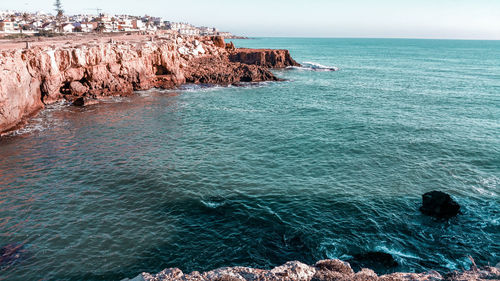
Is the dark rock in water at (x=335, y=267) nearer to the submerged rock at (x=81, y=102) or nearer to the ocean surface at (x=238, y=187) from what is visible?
the ocean surface at (x=238, y=187)

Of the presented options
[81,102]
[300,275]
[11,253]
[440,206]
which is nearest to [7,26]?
[81,102]

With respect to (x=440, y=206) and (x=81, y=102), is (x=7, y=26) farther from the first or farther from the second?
(x=440, y=206)

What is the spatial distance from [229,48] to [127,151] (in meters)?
86.6

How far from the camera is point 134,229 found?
19859mm

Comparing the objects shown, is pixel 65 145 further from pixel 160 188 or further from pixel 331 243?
pixel 331 243

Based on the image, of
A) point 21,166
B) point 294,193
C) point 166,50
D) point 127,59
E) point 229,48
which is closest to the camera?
point 294,193

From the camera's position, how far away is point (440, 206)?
21.8 meters

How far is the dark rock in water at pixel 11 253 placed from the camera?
16.8 meters

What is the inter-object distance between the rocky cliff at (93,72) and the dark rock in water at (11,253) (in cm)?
2406

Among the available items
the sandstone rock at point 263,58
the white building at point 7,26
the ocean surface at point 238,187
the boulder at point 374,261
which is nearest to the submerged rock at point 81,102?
the ocean surface at point 238,187

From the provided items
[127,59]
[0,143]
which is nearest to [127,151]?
[0,143]

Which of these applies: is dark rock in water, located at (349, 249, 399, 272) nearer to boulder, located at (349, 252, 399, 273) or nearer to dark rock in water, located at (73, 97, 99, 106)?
boulder, located at (349, 252, 399, 273)

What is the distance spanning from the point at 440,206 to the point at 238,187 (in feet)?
47.8

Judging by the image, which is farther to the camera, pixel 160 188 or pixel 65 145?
pixel 65 145
